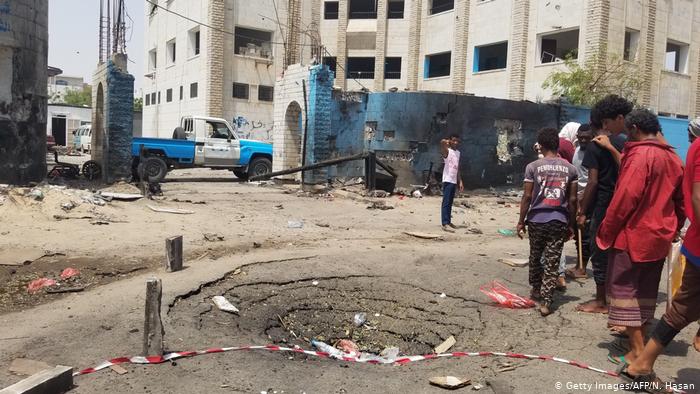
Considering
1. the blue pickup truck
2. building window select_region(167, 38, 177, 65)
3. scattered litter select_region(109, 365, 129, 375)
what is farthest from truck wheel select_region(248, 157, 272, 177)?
building window select_region(167, 38, 177, 65)

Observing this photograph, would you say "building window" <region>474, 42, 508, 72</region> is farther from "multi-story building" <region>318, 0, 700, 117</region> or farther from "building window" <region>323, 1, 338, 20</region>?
"building window" <region>323, 1, 338, 20</region>

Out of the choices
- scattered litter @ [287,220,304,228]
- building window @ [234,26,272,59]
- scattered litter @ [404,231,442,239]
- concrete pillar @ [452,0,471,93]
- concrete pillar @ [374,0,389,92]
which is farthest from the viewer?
concrete pillar @ [374,0,389,92]

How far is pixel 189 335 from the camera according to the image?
13.1 feet

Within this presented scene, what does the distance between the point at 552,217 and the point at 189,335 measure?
3.07m

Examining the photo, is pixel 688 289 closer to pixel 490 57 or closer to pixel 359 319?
pixel 359 319

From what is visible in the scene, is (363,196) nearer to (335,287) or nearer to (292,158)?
(292,158)

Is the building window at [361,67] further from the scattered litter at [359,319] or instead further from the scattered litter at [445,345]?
the scattered litter at [445,345]

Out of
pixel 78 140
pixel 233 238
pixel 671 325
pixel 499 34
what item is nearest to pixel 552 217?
pixel 671 325

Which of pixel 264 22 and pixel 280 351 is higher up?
pixel 264 22

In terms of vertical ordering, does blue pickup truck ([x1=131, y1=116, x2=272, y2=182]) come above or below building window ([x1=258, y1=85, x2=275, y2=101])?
below

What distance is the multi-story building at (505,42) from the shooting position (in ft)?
75.4

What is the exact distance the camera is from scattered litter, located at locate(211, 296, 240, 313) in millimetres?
4660

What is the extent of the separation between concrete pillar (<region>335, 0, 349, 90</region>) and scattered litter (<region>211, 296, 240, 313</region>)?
29258 mm

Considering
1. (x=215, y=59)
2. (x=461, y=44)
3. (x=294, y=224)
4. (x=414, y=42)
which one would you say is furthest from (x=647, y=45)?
(x=294, y=224)
